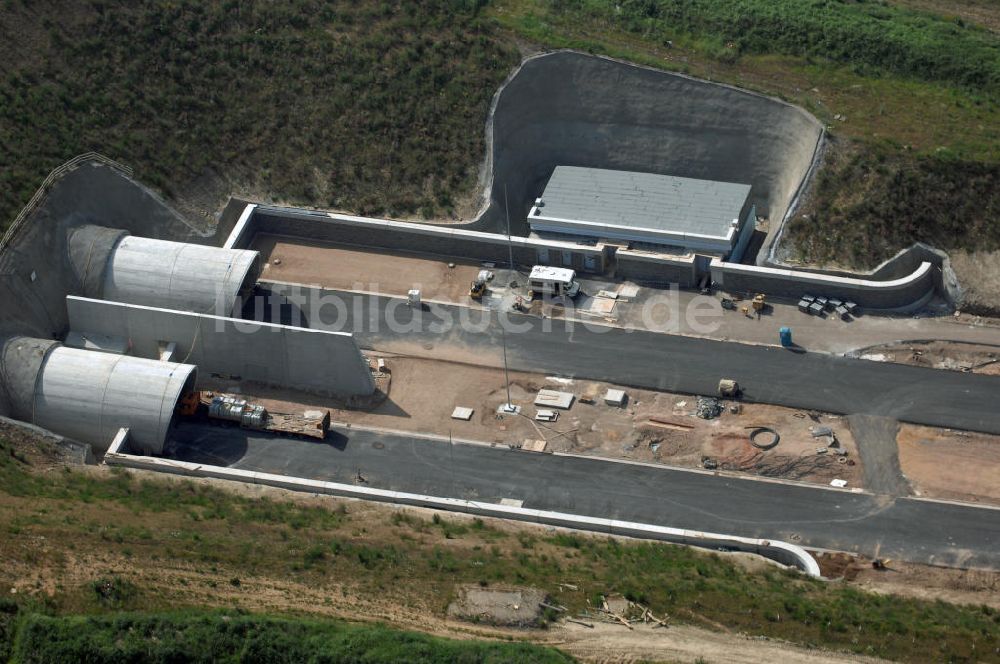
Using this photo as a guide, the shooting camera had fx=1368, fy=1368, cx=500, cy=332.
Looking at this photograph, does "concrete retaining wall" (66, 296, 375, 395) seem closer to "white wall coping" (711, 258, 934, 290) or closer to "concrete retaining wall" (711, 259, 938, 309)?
"white wall coping" (711, 258, 934, 290)

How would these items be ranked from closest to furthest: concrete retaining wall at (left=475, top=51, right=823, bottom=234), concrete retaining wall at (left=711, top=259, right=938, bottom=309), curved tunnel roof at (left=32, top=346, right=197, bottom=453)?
curved tunnel roof at (left=32, top=346, right=197, bottom=453)
concrete retaining wall at (left=711, top=259, right=938, bottom=309)
concrete retaining wall at (left=475, top=51, right=823, bottom=234)

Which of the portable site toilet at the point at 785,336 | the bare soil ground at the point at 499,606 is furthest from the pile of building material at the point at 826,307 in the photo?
the bare soil ground at the point at 499,606

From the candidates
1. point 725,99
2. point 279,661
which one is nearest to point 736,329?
point 725,99

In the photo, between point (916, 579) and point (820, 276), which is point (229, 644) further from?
point (820, 276)

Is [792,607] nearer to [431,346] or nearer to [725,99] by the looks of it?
[431,346]

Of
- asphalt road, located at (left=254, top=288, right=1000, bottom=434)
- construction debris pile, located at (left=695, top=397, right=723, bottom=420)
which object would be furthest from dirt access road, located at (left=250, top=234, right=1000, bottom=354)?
construction debris pile, located at (left=695, top=397, right=723, bottom=420)

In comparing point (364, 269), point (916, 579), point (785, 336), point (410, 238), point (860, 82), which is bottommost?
point (364, 269)

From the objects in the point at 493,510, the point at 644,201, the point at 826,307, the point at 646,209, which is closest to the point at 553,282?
the point at 646,209
